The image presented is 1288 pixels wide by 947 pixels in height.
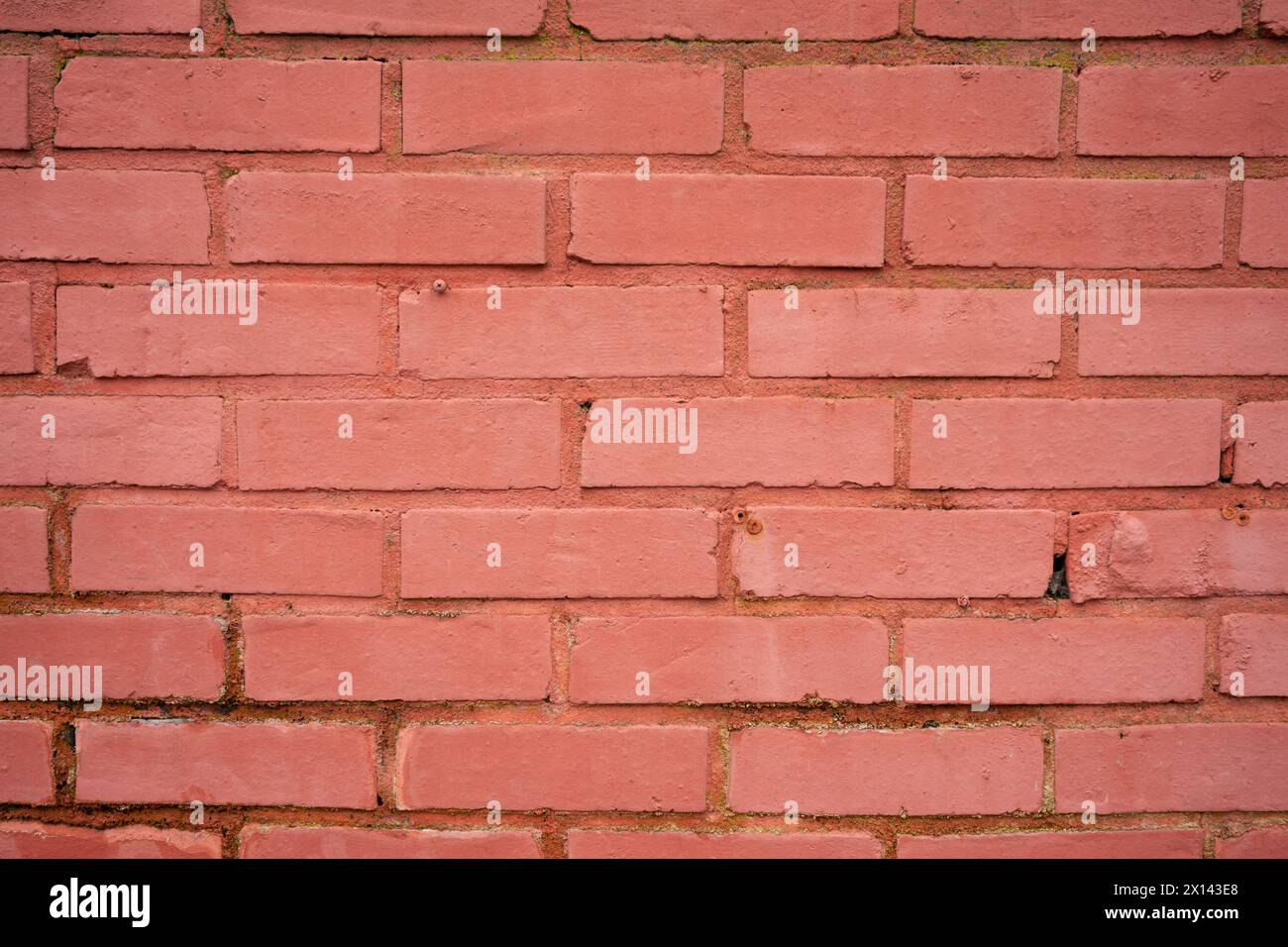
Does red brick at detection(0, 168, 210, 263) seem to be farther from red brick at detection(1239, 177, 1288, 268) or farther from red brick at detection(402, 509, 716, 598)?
red brick at detection(1239, 177, 1288, 268)

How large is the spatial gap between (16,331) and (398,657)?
0.68 m

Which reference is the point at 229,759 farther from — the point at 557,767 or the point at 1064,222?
the point at 1064,222

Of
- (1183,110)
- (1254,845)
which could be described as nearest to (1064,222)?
(1183,110)

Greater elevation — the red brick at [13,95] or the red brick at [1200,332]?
the red brick at [13,95]

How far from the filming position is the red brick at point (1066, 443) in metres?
1.10

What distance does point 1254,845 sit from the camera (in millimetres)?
1157

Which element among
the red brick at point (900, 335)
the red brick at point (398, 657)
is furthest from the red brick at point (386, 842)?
the red brick at point (900, 335)

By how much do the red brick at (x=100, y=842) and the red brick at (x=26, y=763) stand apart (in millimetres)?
47

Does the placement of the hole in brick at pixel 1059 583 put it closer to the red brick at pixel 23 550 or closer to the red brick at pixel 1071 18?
the red brick at pixel 1071 18

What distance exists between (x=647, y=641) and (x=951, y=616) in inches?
16.8

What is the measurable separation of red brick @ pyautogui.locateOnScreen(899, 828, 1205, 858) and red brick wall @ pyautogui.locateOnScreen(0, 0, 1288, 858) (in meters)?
0.04

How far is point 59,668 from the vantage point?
3.68 ft

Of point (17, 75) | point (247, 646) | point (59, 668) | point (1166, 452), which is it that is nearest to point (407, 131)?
point (17, 75)

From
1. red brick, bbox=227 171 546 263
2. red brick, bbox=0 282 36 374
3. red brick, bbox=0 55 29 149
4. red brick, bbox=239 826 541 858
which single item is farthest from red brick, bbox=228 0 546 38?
red brick, bbox=239 826 541 858
